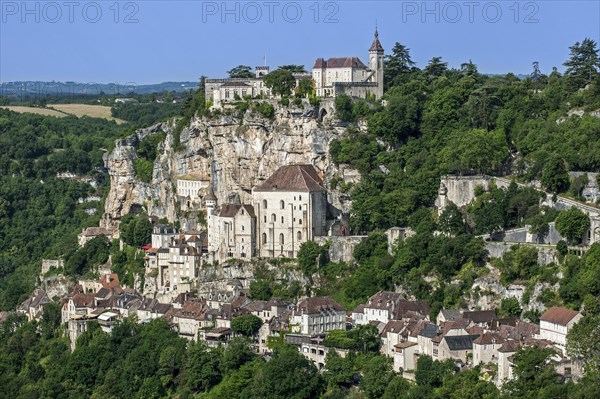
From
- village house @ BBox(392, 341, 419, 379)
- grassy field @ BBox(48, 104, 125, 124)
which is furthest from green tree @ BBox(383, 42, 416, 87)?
grassy field @ BBox(48, 104, 125, 124)

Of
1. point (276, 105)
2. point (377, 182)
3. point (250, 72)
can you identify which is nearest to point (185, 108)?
point (250, 72)

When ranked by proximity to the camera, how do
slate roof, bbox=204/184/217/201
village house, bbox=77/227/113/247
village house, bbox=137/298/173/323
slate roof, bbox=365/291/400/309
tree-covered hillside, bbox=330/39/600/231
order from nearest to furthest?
slate roof, bbox=365/291/400/309 → tree-covered hillside, bbox=330/39/600/231 → village house, bbox=137/298/173/323 → slate roof, bbox=204/184/217/201 → village house, bbox=77/227/113/247

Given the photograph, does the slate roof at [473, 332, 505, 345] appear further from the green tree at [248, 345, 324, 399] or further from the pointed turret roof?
the pointed turret roof

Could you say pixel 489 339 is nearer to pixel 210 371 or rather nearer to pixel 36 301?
pixel 210 371

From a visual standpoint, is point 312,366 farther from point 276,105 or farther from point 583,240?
point 276,105

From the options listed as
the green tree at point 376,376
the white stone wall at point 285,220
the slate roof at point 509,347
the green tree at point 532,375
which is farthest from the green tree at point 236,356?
the green tree at point 532,375

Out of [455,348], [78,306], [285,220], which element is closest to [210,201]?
[285,220]
